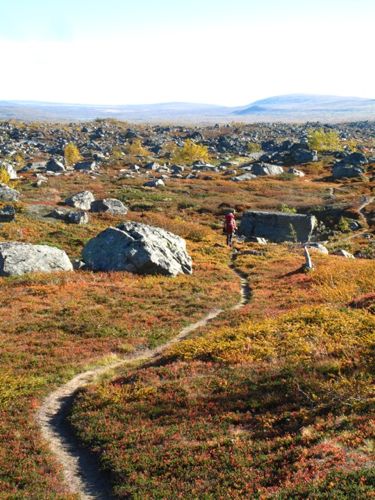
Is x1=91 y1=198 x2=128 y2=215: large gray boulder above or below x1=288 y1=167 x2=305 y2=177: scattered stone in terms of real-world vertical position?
above

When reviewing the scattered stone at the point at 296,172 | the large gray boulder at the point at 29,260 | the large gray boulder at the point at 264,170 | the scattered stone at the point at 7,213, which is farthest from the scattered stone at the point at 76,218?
the large gray boulder at the point at 264,170

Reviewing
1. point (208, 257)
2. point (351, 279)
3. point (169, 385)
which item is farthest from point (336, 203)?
point (169, 385)

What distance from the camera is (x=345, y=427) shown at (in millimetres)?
14023

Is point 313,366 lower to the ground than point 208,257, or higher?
higher

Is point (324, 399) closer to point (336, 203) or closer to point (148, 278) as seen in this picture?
point (148, 278)

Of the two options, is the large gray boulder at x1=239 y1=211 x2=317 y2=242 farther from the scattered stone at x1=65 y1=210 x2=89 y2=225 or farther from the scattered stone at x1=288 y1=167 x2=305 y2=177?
the scattered stone at x1=288 y1=167 x2=305 y2=177

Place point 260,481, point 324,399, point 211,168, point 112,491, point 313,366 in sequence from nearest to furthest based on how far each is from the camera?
1. point 260,481
2. point 112,491
3. point 324,399
4. point 313,366
5. point 211,168

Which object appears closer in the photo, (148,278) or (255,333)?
(255,333)

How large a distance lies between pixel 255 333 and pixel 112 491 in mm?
11239

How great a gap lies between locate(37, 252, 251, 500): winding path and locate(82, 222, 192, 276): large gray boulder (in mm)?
14126

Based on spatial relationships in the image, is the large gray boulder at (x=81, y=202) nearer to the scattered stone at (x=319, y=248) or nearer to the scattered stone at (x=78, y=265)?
the scattered stone at (x=78, y=265)

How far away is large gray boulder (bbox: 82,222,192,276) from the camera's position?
39250 mm

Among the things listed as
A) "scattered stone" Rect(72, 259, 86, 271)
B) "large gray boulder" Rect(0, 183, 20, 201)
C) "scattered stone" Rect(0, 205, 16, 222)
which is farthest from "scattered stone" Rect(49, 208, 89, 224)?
"scattered stone" Rect(72, 259, 86, 271)

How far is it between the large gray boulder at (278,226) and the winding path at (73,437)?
37811 millimetres
